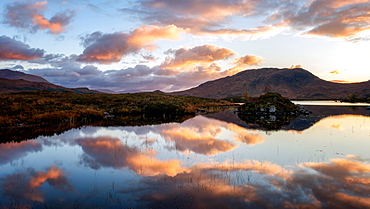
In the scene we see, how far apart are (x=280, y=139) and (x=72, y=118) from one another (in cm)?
2865

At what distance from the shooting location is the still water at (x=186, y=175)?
8.06 metres

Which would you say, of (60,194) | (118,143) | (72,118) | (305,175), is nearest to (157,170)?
(60,194)

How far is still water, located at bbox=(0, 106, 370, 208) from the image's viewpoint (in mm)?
8062

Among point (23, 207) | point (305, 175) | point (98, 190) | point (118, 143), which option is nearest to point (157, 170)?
point (98, 190)

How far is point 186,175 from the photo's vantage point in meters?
10.7

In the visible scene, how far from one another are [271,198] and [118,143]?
13.3 meters

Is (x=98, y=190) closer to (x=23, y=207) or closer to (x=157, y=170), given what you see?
(x=23, y=207)

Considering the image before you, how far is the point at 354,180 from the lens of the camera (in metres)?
9.86

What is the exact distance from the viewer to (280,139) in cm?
1947

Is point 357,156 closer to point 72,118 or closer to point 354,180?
point 354,180

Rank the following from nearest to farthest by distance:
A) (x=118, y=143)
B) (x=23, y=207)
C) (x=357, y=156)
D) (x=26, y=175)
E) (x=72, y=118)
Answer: (x=23, y=207)
(x=26, y=175)
(x=357, y=156)
(x=118, y=143)
(x=72, y=118)

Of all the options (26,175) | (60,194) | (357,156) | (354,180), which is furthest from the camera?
(357,156)

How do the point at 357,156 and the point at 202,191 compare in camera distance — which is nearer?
the point at 202,191

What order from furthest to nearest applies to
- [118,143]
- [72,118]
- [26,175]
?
[72,118] < [118,143] < [26,175]
